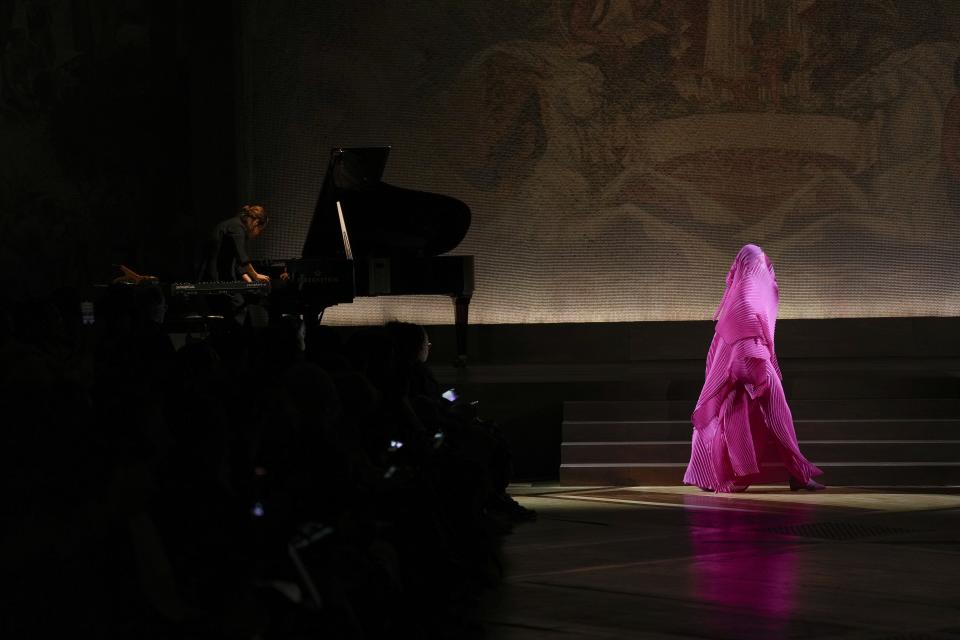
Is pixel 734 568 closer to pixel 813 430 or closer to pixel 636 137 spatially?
pixel 813 430

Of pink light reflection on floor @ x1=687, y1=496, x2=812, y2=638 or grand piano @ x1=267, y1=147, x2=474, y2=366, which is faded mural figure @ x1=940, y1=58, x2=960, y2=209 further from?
pink light reflection on floor @ x1=687, y1=496, x2=812, y2=638

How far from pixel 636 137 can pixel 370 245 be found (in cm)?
324

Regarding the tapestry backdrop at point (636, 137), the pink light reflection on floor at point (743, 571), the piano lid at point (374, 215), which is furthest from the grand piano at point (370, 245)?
the pink light reflection on floor at point (743, 571)

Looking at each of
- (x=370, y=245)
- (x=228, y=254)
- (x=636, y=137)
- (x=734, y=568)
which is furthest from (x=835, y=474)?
(x=636, y=137)

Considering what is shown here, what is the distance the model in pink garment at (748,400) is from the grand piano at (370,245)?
336 cm

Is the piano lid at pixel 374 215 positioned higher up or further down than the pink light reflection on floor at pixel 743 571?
higher up

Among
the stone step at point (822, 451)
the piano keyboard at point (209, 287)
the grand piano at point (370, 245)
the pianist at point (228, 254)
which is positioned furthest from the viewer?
the pianist at point (228, 254)

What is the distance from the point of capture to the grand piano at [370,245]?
10531 millimetres

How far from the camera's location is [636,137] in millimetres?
12930

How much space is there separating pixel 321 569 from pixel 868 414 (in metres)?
6.17

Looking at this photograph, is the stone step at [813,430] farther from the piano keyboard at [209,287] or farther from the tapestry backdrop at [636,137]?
the tapestry backdrop at [636,137]

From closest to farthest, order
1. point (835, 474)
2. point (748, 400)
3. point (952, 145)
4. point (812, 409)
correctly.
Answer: point (748, 400)
point (835, 474)
point (812, 409)
point (952, 145)

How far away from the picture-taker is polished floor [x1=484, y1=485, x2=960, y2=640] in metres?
4.17

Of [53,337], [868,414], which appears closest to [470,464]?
[53,337]
